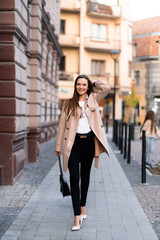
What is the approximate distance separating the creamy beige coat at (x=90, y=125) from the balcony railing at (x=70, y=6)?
31805mm

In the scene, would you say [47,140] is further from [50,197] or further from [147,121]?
[50,197]

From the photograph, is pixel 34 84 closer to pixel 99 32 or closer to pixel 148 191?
pixel 148 191

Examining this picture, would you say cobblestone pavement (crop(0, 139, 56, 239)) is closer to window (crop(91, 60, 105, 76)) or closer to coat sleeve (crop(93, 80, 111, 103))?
coat sleeve (crop(93, 80, 111, 103))

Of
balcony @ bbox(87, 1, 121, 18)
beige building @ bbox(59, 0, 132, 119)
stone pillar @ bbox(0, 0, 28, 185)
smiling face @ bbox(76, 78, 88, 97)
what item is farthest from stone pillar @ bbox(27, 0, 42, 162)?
balcony @ bbox(87, 1, 121, 18)

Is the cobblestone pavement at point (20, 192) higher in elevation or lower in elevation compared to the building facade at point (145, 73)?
lower

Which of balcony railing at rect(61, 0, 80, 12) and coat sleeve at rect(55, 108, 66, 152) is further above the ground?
balcony railing at rect(61, 0, 80, 12)

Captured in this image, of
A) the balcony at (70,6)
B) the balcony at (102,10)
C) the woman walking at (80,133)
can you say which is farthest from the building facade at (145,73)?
the woman walking at (80,133)

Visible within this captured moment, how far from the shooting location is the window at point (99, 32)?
→ 3723 centimetres

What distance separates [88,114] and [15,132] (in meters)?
2.99

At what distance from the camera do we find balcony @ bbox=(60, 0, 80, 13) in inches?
1401

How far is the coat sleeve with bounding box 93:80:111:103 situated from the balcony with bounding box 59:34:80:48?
3158cm

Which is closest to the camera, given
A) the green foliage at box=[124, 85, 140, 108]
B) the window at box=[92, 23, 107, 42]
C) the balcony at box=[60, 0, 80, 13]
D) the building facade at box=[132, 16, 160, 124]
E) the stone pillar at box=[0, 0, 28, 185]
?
the stone pillar at box=[0, 0, 28, 185]

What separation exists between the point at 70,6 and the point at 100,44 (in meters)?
4.50

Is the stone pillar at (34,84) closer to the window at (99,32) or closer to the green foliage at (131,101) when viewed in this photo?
the window at (99,32)
